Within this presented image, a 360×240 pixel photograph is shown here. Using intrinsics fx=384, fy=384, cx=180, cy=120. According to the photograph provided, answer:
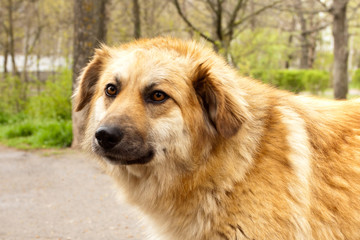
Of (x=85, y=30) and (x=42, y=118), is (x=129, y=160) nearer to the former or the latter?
(x=85, y=30)

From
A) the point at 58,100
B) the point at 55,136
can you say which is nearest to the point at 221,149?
the point at 55,136

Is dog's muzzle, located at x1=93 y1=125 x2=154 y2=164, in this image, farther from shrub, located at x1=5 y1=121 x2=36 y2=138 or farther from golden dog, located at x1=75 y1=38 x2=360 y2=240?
shrub, located at x1=5 y1=121 x2=36 y2=138

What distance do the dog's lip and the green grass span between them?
276 inches

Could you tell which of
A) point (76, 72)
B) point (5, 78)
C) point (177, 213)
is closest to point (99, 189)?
point (76, 72)

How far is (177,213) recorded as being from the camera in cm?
285

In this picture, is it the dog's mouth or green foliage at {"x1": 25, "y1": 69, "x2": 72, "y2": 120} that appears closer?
the dog's mouth

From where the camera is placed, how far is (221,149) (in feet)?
9.43

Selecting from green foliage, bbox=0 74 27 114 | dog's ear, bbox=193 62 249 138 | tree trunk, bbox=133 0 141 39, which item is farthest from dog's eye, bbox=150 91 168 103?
green foliage, bbox=0 74 27 114

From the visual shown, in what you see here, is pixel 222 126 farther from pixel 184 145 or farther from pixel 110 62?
pixel 110 62

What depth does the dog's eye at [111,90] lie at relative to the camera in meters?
3.06

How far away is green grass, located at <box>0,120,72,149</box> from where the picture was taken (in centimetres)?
955

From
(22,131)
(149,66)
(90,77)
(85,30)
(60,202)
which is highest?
(85,30)

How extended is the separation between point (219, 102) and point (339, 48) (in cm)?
1305

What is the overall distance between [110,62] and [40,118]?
9.47m
